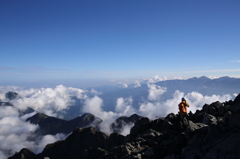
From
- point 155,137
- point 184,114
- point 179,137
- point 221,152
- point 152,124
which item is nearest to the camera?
point 221,152

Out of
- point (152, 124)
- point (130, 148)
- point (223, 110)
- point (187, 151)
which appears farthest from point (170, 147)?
point (152, 124)

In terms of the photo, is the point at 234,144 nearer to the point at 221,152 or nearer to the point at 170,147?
the point at 221,152

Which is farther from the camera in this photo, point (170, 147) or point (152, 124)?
point (152, 124)

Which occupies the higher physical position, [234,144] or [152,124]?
[234,144]

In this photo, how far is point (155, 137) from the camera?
90.0ft

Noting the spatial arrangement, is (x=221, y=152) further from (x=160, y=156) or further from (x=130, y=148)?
(x=130, y=148)

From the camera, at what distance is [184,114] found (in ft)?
101

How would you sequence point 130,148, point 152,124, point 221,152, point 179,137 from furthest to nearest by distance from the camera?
1. point 152,124
2. point 130,148
3. point 179,137
4. point 221,152

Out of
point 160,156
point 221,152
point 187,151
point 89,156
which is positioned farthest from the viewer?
point 89,156

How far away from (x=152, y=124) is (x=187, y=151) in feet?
98.6

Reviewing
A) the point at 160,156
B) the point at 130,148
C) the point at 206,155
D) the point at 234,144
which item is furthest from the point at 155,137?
the point at 234,144

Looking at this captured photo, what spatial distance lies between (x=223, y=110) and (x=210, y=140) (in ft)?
48.8

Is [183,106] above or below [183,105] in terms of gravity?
below

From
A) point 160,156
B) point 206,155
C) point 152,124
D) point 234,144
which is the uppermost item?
point 234,144
